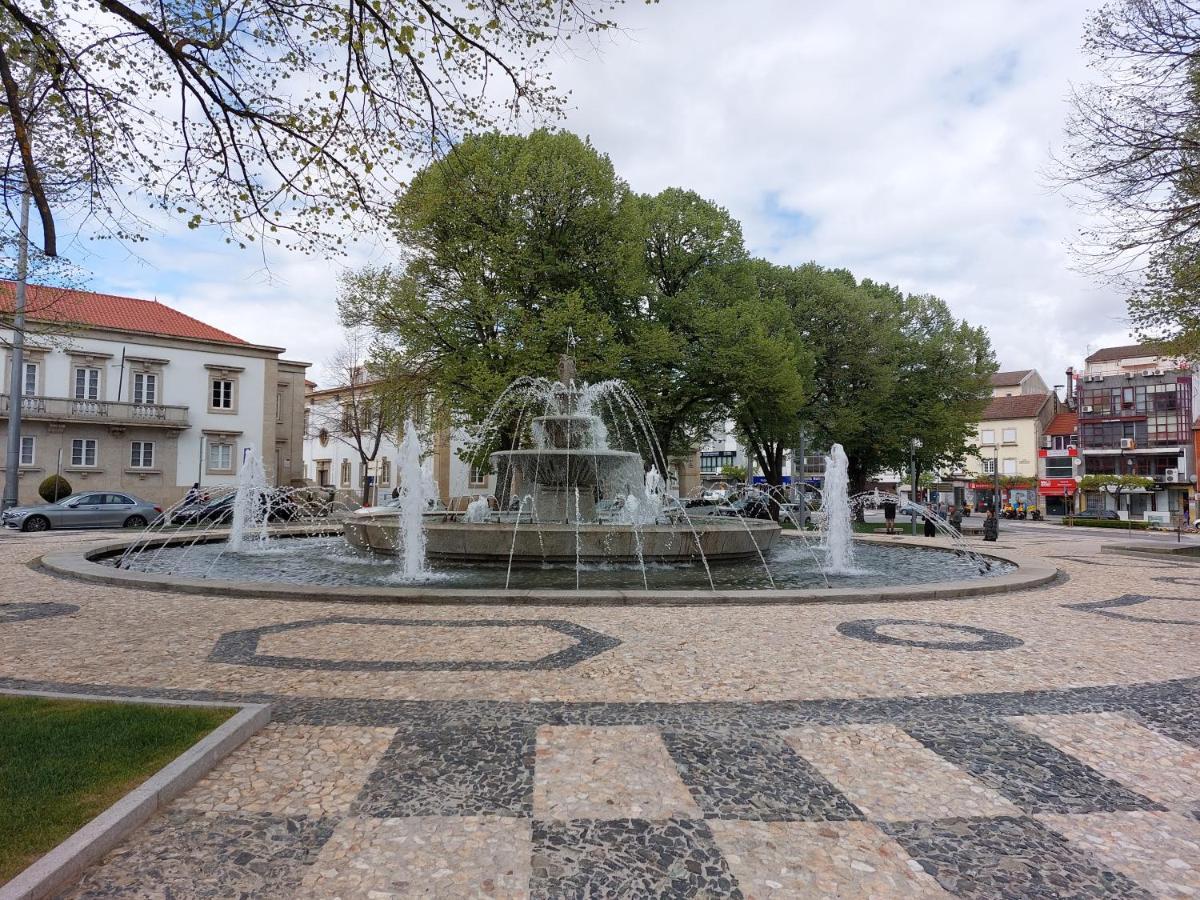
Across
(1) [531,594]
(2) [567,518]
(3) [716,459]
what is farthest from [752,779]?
(3) [716,459]

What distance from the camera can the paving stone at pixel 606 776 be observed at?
3.58 m

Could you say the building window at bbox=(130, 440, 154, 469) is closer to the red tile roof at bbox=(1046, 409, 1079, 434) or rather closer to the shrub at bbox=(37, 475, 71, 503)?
the shrub at bbox=(37, 475, 71, 503)

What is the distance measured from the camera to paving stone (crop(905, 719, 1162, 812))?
3.75 m

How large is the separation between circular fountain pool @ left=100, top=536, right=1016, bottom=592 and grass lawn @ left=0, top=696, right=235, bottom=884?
589cm

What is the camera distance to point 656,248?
103 feet

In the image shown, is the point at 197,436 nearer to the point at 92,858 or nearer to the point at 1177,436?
the point at 92,858

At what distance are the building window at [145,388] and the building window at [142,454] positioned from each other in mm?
2261

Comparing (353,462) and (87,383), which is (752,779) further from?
(353,462)

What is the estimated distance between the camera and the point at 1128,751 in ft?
14.8

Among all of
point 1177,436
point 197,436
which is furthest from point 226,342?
point 1177,436

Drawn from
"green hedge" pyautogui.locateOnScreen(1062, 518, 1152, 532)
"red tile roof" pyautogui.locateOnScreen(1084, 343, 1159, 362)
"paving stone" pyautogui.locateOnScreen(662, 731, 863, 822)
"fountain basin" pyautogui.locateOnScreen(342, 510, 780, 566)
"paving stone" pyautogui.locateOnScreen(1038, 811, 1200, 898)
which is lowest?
"green hedge" pyautogui.locateOnScreen(1062, 518, 1152, 532)

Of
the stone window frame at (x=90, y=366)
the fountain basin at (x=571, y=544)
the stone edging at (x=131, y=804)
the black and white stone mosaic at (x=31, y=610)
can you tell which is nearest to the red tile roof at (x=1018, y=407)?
the fountain basin at (x=571, y=544)

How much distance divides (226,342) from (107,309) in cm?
664

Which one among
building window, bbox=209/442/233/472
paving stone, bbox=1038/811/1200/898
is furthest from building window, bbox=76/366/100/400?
paving stone, bbox=1038/811/1200/898
